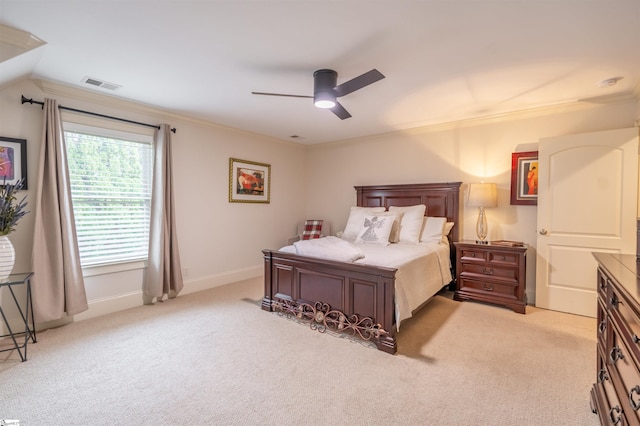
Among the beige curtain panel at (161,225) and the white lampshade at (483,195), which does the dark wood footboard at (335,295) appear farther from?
the white lampshade at (483,195)

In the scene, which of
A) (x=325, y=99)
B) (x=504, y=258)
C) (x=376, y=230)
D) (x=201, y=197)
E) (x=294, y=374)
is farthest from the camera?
(x=201, y=197)

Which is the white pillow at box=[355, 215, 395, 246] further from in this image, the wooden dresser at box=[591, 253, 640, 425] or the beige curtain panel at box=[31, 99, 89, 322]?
the beige curtain panel at box=[31, 99, 89, 322]

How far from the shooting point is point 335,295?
286 cm

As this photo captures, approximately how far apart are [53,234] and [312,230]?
141 inches

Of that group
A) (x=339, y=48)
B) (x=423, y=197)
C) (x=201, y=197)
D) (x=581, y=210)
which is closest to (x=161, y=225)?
(x=201, y=197)

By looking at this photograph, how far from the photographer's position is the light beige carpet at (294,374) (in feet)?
5.72

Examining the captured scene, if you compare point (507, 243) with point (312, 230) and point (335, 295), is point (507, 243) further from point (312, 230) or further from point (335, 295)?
point (312, 230)

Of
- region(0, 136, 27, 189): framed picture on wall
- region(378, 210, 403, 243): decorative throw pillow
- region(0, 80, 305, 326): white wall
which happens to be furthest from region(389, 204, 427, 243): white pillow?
region(0, 136, 27, 189): framed picture on wall

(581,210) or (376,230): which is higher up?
(581,210)

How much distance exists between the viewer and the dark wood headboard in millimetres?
4207

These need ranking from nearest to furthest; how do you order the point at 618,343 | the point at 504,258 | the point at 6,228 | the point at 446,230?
the point at 618,343
the point at 6,228
the point at 504,258
the point at 446,230

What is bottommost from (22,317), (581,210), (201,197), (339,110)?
(22,317)

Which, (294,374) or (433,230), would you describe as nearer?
(294,374)

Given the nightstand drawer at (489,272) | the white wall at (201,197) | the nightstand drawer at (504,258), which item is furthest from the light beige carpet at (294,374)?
the white wall at (201,197)
